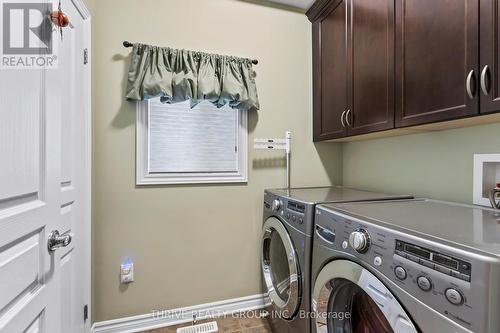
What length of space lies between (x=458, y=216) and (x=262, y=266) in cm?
129

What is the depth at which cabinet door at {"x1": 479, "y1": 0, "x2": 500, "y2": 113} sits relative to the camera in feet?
2.84

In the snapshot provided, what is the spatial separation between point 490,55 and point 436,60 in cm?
20

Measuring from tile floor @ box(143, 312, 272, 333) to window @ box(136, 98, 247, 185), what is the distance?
3.50 ft

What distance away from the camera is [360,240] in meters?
0.82

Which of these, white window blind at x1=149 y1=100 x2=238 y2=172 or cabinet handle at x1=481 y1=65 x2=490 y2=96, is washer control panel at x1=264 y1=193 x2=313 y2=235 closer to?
white window blind at x1=149 y1=100 x2=238 y2=172

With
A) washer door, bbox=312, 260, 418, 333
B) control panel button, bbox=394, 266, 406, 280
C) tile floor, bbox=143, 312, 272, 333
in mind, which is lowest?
tile floor, bbox=143, 312, 272, 333

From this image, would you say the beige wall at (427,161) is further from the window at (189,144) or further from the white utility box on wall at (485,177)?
the window at (189,144)

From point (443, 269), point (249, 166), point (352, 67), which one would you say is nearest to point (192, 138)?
point (249, 166)

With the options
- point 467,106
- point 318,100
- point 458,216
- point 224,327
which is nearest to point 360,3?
point 318,100

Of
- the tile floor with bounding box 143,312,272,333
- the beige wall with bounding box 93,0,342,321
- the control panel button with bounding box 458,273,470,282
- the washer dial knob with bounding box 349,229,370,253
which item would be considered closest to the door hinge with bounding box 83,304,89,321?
the beige wall with bounding box 93,0,342,321

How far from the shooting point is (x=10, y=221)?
0.63 meters

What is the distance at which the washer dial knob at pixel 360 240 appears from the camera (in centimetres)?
81

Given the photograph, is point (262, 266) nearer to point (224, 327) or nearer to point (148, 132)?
point (224, 327)

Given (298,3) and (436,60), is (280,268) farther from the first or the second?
(298,3)
